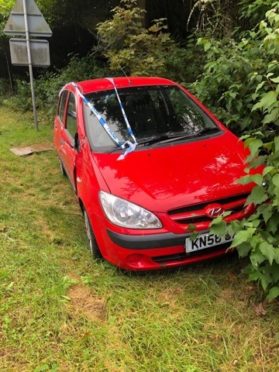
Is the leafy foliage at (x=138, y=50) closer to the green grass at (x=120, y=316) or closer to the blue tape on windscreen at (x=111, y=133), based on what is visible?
the blue tape on windscreen at (x=111, y=133)

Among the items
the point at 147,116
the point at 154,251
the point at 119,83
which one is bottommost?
the point at 154,251

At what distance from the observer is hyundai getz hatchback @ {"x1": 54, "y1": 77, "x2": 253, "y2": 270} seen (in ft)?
10.2

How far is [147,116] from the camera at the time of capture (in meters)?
4.28

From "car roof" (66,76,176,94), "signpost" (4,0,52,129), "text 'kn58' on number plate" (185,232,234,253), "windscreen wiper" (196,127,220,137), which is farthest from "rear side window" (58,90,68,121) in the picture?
"signpost" (4,0,52,129)

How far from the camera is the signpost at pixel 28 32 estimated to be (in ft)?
27.4

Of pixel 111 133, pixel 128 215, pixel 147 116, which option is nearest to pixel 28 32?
pixel 147 116

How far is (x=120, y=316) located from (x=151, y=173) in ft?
3.71

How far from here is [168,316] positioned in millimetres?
2953

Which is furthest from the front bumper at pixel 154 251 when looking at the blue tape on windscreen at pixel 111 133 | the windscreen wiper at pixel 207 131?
the windscreen wiper at pixel 207 131

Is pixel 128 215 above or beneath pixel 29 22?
beneath

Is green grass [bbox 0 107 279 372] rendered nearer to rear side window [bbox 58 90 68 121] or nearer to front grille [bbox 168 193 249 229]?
front grille [bbox 168 193 249 229]

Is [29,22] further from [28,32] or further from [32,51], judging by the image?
[32,51]

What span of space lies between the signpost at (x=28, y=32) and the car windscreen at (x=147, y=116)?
190 inches

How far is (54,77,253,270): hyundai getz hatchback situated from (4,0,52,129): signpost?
4.62m
